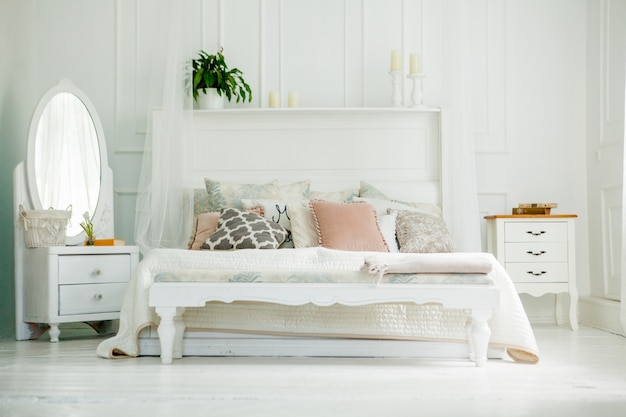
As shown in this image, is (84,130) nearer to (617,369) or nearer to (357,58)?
(357,58)

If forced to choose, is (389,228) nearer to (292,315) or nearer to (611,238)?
(292,315)

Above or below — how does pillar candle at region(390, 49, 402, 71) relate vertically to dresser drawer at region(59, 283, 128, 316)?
above

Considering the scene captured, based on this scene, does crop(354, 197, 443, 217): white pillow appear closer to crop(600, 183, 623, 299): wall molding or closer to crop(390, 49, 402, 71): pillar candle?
crop(390, 49, 402, 71): pillar candle

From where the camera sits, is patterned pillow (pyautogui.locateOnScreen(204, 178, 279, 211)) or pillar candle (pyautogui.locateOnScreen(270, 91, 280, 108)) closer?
patterned pillow (pyautogui.locateOnScreen(204, 178, 279, 211))

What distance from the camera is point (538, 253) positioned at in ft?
16.0

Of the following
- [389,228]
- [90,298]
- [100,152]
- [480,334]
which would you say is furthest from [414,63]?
[90,298]

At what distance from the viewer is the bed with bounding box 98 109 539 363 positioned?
363cm

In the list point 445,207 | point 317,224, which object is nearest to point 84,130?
point 317,224

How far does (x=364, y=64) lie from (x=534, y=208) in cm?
151

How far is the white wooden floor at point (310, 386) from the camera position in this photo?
2639mm

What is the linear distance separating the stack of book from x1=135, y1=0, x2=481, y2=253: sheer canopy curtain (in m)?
0.47

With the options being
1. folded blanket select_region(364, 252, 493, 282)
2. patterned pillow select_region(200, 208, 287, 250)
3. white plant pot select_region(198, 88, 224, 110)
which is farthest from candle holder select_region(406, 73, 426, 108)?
folded blanket select_region(364, 252, 493, 282)

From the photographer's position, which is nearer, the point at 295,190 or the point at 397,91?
the point at 295,190

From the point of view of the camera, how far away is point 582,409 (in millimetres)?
2641
